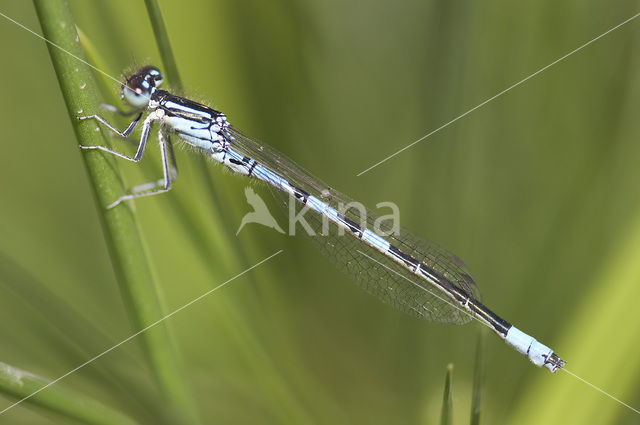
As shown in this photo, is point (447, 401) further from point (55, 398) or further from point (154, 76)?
point (154, 76)

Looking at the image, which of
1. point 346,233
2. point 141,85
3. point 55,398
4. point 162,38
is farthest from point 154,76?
point 55,398

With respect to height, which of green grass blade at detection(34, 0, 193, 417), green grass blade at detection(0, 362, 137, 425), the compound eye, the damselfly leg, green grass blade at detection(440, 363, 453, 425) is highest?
the compound eye

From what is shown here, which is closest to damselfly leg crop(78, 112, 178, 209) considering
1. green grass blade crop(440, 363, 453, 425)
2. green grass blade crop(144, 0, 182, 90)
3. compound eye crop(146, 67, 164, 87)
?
compound eye crop(146, 67, 164, 87)

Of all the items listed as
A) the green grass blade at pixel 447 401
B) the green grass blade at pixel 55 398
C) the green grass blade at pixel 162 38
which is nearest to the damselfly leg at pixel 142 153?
the green grass blade at pixel 162 38

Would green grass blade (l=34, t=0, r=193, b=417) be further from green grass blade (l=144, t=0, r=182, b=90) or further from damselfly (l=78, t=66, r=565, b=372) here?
damselfly (l=78, t=66, r=565, b=372)

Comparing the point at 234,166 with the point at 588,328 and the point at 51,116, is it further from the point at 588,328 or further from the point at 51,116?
the point at 588,328

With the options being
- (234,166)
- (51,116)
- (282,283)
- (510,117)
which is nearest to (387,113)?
(510,117)

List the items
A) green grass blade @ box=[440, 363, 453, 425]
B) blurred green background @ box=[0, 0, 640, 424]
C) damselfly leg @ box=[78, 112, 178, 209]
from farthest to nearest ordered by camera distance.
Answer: blurred green background @ box=[0, 0, 640, 424] < damselfly leg @ box=[78, 112, 178, 209] < green grass blade @ box=[440, 363, 453, 425]

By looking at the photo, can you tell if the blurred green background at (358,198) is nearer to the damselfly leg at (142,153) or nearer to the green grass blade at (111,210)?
the damselfly leg at (142,153)

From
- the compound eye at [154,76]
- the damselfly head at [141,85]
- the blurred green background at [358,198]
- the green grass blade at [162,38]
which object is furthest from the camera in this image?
the compound eye at [154,76]
